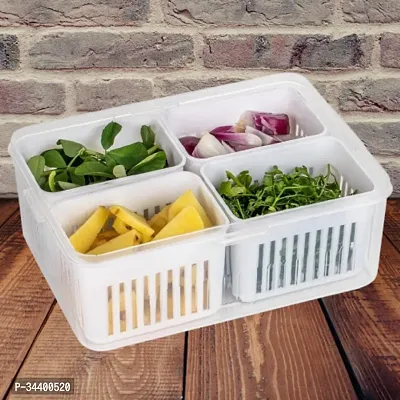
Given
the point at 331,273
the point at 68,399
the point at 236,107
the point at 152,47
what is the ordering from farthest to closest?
the point at 152,47 < the point at 236,107 < the point at 331,273 < the point at 68,399

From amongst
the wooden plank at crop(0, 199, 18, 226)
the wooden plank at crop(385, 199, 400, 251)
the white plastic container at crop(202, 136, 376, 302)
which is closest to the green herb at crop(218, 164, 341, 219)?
the white plastic container at crop(202, 136, 376, 302)

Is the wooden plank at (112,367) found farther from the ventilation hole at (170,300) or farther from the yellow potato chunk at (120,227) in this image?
the yellow potato chunk at (120,227)

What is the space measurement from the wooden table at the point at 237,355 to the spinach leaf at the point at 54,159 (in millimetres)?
175

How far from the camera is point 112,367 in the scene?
4.18ft

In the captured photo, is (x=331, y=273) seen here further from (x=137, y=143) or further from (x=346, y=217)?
(x=137, y=143)

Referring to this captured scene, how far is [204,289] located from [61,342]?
18 cm

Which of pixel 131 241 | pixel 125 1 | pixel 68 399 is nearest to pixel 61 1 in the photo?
pixel 125 1

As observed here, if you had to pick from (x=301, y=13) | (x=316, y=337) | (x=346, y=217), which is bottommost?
(x=316, y=337)

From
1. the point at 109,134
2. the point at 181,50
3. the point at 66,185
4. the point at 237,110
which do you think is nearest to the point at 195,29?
the point at 181,50

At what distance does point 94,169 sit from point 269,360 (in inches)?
12.0

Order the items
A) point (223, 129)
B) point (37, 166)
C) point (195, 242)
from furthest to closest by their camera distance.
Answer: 1. point (223, 129)
2. point (37, 166)
3. point (195, 242)

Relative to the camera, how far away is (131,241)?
48.5 inches

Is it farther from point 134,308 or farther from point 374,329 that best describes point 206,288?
point 374,329

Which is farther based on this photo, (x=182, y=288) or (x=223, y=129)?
(x=223, y=129)
